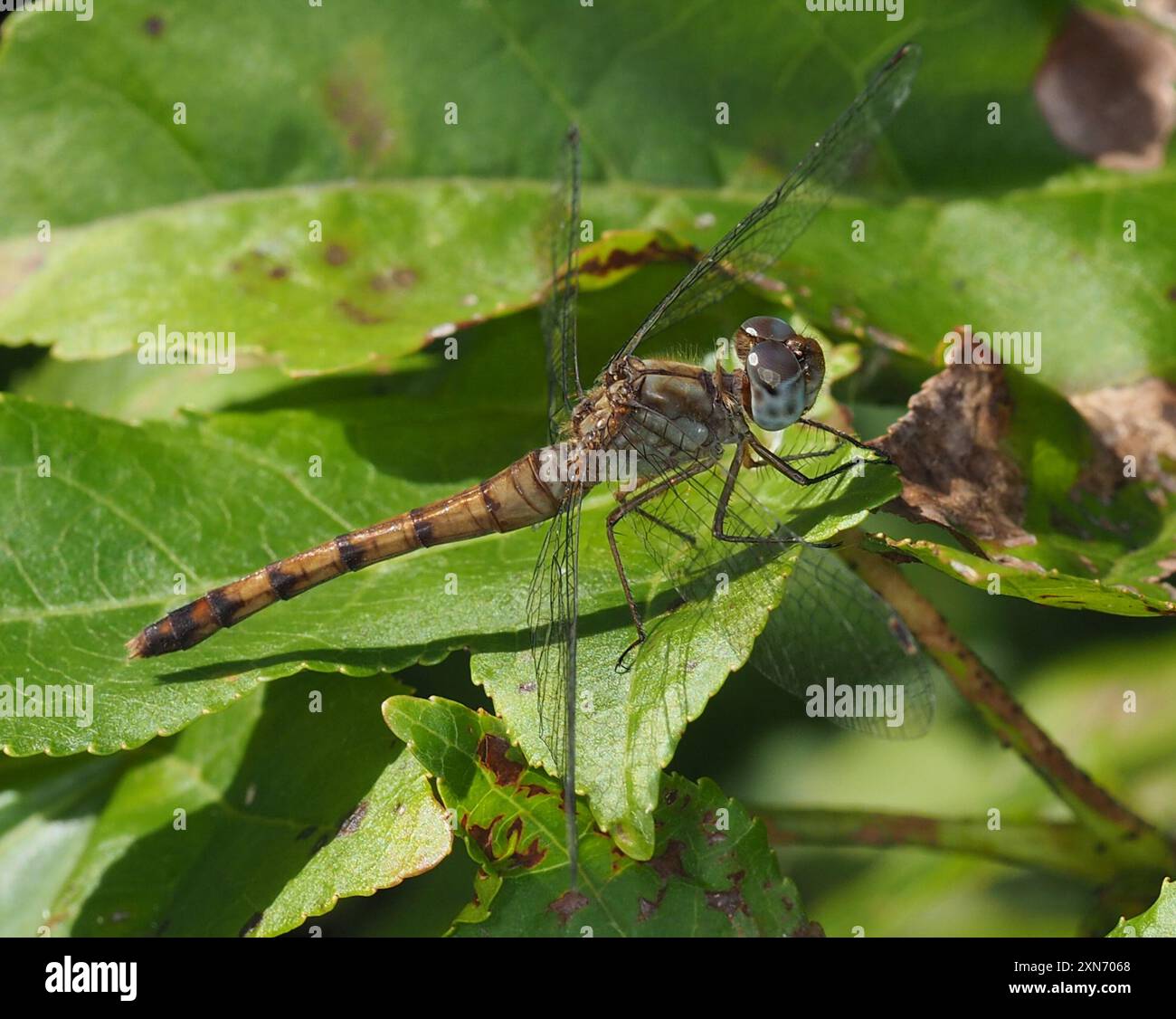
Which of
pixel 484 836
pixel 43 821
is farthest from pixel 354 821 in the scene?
pixel 43 821

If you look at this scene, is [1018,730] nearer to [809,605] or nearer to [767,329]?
[809,605]

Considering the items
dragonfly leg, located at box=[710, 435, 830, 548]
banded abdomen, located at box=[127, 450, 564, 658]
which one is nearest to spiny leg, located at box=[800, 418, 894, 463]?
dragonfly leg, located at box=[710, 435, 830, 548]

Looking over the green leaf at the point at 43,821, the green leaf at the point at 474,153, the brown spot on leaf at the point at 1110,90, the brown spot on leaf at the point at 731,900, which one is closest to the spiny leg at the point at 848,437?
the green leaf at the point at 474,153

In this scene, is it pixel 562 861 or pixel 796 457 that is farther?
pixel 796 457

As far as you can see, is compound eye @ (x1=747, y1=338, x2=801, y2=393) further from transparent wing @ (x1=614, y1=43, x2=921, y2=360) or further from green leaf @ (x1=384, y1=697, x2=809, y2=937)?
green leaf @ (x1=384, y1=697, x2=809, y2=937)

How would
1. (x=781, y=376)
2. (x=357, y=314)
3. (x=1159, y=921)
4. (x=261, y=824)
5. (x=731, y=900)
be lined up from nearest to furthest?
(x=1159, y=921) < (x=731, y=900) < (x=261, y=824) < (x=781, y=376) < (x=357, y=314)

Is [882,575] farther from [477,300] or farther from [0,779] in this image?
[0,779]
